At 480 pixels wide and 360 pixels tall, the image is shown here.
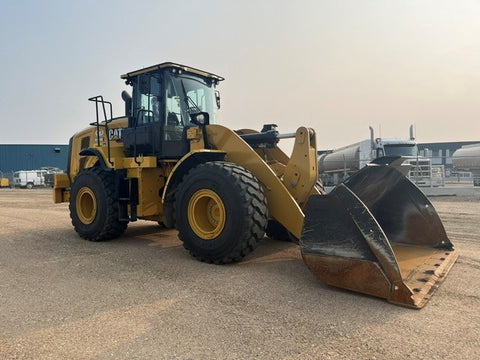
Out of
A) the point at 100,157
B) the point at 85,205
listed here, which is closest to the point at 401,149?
the point at 100,157

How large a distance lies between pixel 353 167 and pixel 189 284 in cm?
1801

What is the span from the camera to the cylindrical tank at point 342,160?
20641 mm

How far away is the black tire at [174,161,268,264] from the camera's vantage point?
15.0 feet

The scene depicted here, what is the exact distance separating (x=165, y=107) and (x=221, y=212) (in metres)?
2.43

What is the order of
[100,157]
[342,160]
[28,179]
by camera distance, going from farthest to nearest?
[28,179] < [342,160] < [100,157]

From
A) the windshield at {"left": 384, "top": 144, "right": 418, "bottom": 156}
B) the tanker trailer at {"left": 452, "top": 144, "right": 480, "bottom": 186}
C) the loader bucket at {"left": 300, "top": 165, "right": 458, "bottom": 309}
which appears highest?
the windshield at {"left": 384, "top": 144, "right": 418, "bottom": 156}

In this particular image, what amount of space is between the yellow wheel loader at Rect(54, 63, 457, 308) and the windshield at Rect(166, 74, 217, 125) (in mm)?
17

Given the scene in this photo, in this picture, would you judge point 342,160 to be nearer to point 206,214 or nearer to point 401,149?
point 401,149

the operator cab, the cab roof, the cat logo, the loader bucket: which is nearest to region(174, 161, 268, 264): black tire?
the loader bucket

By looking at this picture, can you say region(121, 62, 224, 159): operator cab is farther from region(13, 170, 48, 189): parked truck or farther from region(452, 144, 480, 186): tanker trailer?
region(13, 170, 48, 189): parked truck

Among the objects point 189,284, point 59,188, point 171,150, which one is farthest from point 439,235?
point 59,188

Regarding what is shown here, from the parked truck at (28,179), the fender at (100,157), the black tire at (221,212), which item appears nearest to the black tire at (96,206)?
the fender at (100,157)

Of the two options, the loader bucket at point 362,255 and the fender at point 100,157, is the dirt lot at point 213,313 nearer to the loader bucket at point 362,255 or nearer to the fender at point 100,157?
the loader bucket at point 362,255

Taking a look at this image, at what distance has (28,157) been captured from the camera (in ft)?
162
